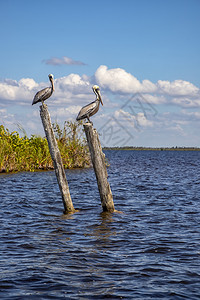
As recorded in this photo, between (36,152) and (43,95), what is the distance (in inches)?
726

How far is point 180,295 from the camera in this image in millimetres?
6914

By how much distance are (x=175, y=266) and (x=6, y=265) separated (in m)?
3.67

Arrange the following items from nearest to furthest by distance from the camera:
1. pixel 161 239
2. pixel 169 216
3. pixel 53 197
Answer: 1. pixel 161 239
2. pixel 169 216
3. pixel 53 197

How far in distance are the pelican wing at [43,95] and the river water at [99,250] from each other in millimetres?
4297

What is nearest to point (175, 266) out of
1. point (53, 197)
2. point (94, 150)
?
point (94, 150)

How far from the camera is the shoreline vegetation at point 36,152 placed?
96.3ft

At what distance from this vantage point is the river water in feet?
23.4

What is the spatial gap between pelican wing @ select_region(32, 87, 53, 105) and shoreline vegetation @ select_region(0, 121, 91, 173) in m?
14.6

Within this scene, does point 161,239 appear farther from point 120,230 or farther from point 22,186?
point 22,186

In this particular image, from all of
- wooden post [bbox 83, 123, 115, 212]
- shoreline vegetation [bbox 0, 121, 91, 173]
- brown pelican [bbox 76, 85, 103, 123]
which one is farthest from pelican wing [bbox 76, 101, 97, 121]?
shoreline vegetation [bbox 0, 121, 91, 173]

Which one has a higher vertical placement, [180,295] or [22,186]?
[22,186]

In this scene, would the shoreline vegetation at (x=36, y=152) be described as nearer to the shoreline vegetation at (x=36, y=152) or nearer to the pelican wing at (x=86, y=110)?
the shoreline vegetation at (x=36, y=152)

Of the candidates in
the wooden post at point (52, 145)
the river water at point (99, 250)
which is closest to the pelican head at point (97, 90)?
the wooden post at point (52, 145)

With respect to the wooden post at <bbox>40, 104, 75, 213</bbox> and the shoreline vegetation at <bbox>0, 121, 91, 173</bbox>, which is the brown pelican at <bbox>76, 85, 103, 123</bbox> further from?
the shoreline vegetation at <bbox>0, 121, 91, 173</bbox>
